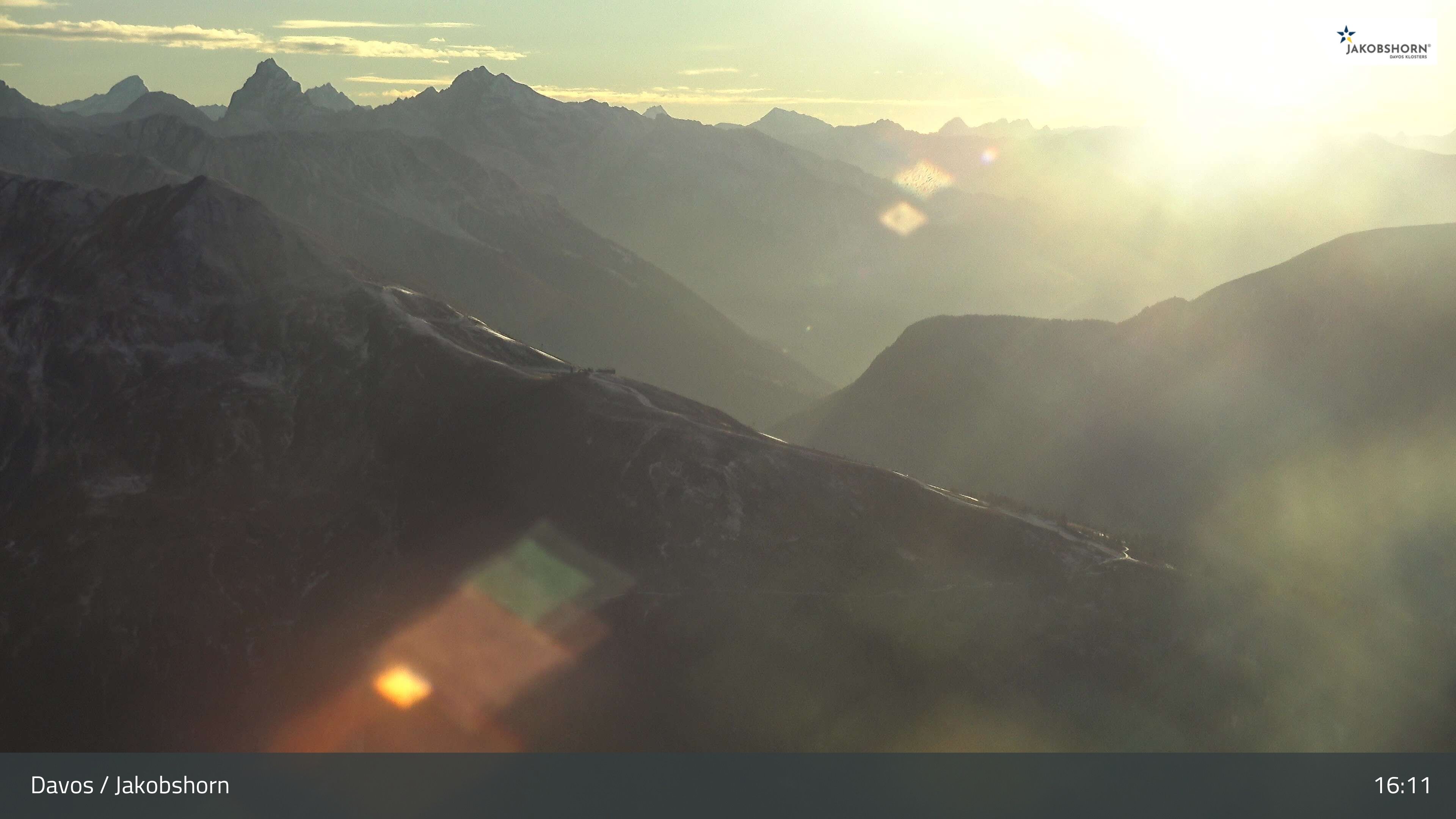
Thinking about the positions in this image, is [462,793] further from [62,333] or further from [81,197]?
[81,197]

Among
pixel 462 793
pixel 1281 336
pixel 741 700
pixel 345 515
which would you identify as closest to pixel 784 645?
pixel 741 700

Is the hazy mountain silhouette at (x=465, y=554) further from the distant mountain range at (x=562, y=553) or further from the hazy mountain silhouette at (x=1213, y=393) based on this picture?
the hazy mountain silhouette at (x=1213, y=393)

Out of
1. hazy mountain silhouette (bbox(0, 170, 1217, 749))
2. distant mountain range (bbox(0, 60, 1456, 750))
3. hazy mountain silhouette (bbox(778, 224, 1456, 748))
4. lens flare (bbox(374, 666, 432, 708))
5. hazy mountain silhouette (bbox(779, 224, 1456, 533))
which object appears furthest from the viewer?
hazy mountain silhouette (bbox(779, 224, 1456, 533))

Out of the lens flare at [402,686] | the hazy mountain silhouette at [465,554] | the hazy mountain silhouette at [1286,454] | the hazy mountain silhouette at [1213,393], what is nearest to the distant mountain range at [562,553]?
the hazy mountain silhouette at [465,554]

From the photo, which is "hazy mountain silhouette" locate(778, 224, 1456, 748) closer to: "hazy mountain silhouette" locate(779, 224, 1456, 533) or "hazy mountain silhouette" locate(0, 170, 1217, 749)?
"hazy mountain silhouette" locate(779, 224, 1456, 533)

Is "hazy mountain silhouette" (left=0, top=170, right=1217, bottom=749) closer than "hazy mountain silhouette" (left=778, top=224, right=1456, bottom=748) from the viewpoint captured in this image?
Yes

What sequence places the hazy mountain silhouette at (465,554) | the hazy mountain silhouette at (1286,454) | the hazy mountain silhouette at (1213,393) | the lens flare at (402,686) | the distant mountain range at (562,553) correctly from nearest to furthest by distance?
1. the hazy mountain silhouette at (465,554)
2. the distant mountain range at (562,553)
3. the lens flare at (402,686)
4. the hazy mountain silhouette at (1286,454)
5. the hazy mountain silhouette at (1213,393)

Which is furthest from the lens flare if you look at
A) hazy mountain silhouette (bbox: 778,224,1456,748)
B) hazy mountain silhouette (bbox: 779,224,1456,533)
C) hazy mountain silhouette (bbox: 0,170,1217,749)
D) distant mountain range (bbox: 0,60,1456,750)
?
hazy mountain silhouette (bbox: 779,224,1456,533)

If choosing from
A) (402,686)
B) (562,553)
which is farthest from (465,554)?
(402,686)

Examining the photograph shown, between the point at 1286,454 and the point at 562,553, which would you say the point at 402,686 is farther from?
the point at 1286,454
